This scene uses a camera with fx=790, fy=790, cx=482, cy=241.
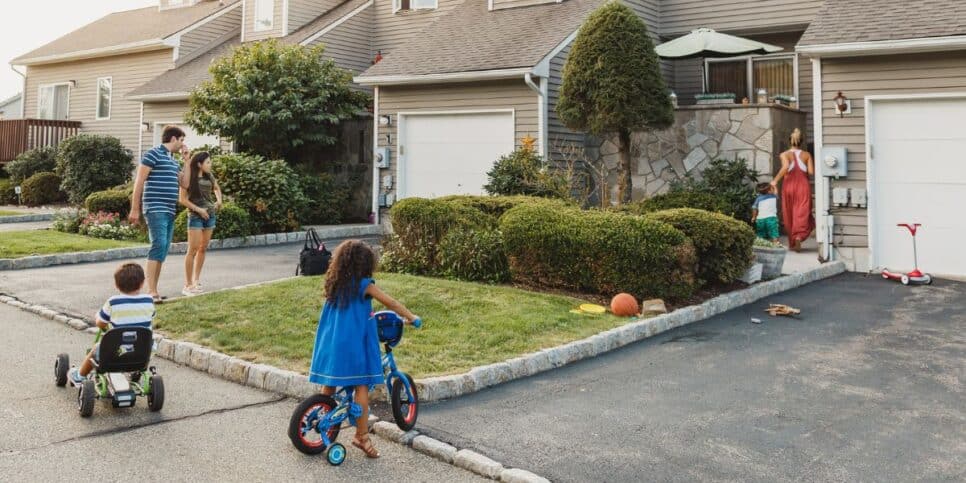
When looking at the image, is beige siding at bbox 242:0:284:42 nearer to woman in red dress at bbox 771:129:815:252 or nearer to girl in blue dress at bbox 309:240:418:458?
woman in red dress at bbox 771:129:815:252

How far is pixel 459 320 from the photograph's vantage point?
7.87m

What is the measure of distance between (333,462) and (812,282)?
8387 millimetres

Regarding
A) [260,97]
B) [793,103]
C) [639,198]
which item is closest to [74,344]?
[639,198]

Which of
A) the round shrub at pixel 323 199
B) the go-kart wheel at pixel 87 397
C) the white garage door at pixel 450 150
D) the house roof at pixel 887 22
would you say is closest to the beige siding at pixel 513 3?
the white garage door at pixel 450 150

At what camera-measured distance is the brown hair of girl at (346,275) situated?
185 inches

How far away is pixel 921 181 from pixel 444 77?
8.60 metres

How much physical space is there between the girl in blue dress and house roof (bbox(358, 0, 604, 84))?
10433 mm

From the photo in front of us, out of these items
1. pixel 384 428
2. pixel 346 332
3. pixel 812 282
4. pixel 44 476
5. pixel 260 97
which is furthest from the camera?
pixel 260 97

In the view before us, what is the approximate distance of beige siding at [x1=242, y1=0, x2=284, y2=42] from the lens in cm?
2292

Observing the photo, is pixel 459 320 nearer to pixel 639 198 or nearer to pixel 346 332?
pixel 346 332

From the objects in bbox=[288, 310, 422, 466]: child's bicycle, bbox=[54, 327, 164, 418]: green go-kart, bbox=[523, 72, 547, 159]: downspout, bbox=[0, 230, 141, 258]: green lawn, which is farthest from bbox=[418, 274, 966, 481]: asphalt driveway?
bbox=[0, 230, 141, 258]: green lawn

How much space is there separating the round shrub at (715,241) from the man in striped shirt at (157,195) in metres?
5.47

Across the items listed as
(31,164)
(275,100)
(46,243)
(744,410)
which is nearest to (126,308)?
(744,410)

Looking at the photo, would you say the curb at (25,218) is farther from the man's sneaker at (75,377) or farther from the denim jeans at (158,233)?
the man's sneaker at (75,377)
